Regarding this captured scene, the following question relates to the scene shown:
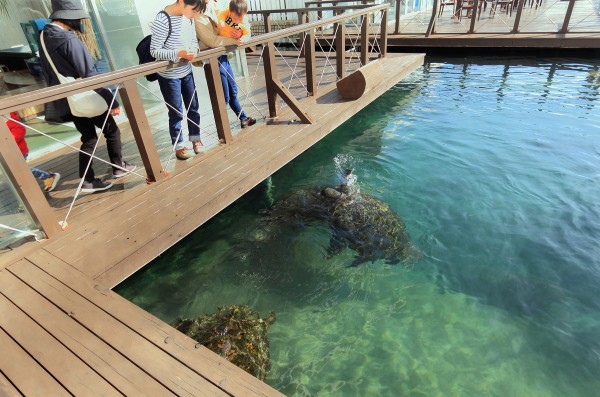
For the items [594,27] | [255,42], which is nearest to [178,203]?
[255,42]

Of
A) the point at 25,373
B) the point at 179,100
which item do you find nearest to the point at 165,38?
the point at 179,100

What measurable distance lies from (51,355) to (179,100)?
2848 mm

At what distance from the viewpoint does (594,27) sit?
11.3 m

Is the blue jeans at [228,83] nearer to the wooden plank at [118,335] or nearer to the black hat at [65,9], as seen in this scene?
the black hat at [65,9]

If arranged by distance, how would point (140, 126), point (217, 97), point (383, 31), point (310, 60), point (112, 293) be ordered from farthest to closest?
point (383, 31) → point (310, 60) → point (217, 97) → point (140, 126) → point (112, 293)

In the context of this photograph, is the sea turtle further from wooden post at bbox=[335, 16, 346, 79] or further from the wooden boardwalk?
wooden post at bbox=[335, 16, 346, 79]

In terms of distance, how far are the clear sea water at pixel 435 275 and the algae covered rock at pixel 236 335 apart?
170 mm

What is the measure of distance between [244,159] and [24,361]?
2.98 meters

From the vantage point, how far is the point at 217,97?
4656mm

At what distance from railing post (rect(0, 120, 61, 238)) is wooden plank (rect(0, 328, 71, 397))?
114 centimetres

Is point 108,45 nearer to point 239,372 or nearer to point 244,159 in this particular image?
point 244,159

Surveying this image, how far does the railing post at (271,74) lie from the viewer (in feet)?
17.0

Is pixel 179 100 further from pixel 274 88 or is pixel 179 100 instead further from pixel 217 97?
pixel 274 88

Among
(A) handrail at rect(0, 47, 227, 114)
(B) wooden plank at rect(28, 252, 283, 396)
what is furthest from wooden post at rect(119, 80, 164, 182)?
(B) wooden plank at rect(28, 252, 283, 396)
